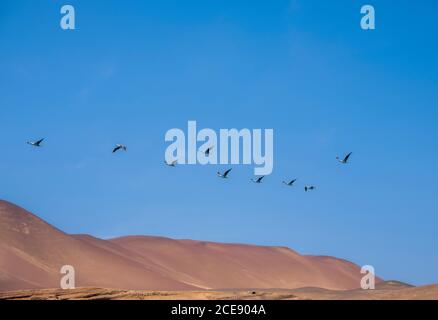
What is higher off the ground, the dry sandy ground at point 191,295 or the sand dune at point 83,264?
the sand dune at point 83,264

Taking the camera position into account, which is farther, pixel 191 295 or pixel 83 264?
pixel 83 264

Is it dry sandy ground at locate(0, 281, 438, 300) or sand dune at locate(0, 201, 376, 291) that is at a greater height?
sand dune at locate(0, 201, 376, 291)

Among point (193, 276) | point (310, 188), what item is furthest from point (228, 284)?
point (310, 188)

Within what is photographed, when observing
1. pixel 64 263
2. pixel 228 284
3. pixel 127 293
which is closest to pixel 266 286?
pixel 228 284

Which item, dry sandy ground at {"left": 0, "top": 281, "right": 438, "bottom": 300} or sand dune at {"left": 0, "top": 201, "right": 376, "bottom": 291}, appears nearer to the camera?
dry sandy ground at {"left": 0, "top": 281, "right": 438, "bottom": 300}

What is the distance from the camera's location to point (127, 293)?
64.8 metres

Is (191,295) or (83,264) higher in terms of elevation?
(83,264)

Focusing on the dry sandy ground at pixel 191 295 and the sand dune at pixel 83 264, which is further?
the sand dune at pixel 83 264
